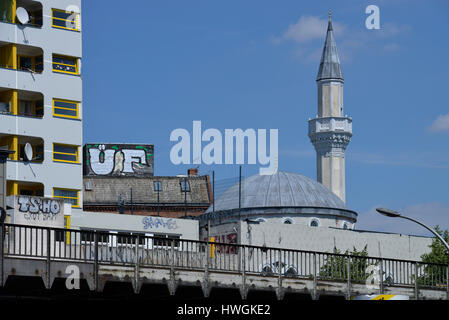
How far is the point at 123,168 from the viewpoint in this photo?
15925 centimetres

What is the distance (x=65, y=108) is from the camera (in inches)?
3467

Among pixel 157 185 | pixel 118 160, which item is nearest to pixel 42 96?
pixel 157 185

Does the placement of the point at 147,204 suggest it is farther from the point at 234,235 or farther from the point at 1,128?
the point at 1,128

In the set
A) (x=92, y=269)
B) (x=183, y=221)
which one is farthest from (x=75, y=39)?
(x=92, y=269)

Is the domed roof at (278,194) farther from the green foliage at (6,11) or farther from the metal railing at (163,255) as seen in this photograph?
the metal railing at (163,255)

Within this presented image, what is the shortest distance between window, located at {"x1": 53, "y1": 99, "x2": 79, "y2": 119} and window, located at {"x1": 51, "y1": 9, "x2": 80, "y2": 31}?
6.14m

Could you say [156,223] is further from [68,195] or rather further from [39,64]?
[39,64]

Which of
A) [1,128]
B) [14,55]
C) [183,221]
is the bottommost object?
[183,221]

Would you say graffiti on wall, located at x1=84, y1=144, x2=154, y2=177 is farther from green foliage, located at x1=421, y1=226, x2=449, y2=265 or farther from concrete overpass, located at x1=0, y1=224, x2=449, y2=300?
concrete overpass, located at x1=0, y1=224, x2=449, y2=300

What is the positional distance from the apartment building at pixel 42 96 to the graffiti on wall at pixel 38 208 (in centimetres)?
1746

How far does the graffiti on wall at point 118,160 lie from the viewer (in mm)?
158625

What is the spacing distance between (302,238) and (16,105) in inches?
1216

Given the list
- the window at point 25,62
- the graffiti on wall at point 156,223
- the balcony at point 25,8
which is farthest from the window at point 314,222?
the balcony at point 25,8

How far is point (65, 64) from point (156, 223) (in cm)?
1548
